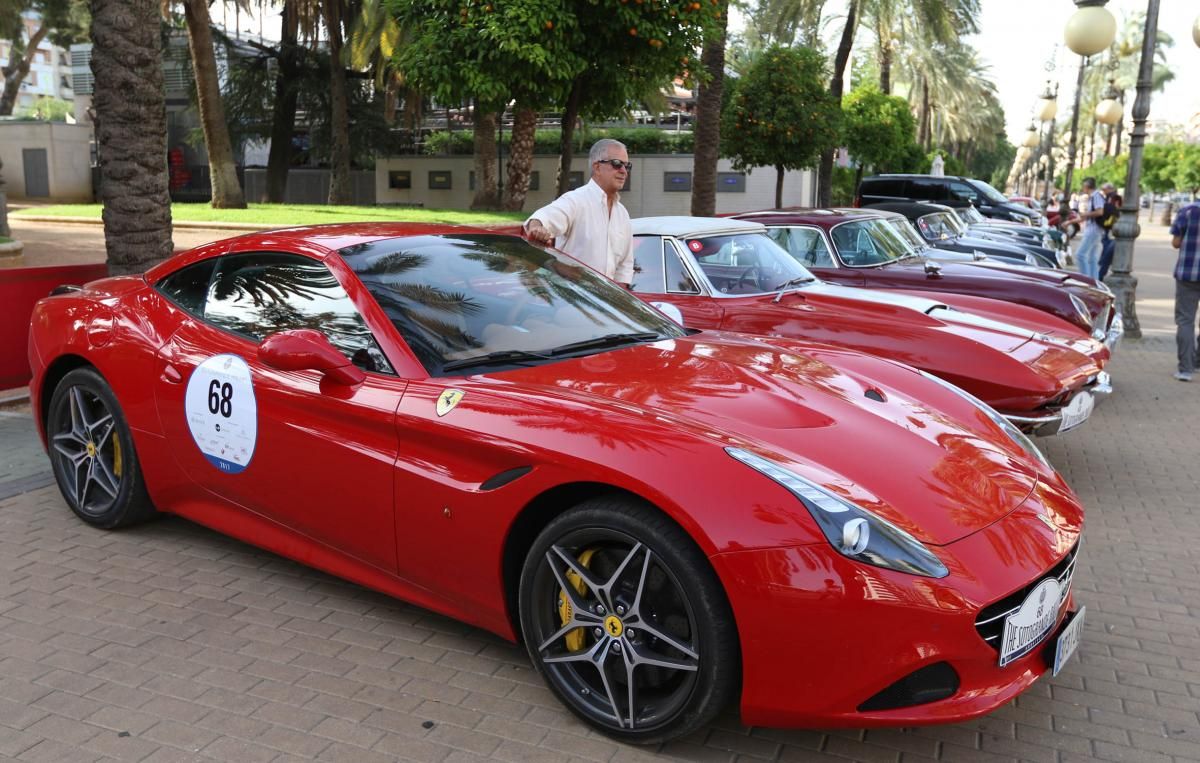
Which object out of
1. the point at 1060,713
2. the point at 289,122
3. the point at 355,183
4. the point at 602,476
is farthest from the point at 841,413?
the point at 355,183

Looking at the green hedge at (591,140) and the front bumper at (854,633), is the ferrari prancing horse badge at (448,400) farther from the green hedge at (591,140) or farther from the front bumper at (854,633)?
the green hedge at (591,140)

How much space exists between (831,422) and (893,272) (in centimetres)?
564

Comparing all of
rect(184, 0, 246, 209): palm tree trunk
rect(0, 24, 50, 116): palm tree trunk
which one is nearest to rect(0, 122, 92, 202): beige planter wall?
rect(0, 24, 50, 116): palm tree trunk

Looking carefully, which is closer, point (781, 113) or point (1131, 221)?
point (1131, 221)

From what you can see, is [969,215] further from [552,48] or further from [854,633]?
[854,633]

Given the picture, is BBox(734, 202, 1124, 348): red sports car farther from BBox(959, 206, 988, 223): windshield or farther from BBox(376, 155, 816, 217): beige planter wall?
BBox(376, 155, 816, 217): beige planter wall

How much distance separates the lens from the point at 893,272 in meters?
8.52

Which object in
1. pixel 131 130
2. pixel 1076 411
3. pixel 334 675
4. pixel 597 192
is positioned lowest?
pixel 334 675

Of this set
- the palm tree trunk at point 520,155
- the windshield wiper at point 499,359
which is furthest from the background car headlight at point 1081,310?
the palm tree trunk at point 520,155

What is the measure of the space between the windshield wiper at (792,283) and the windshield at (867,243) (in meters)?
1.57

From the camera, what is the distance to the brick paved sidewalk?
3.07m

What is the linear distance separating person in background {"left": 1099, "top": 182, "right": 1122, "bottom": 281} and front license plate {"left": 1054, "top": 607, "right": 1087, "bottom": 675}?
14.5 meters

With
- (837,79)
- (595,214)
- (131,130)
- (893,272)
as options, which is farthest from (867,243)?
(837,79)

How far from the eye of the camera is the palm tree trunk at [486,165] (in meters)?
26.5
